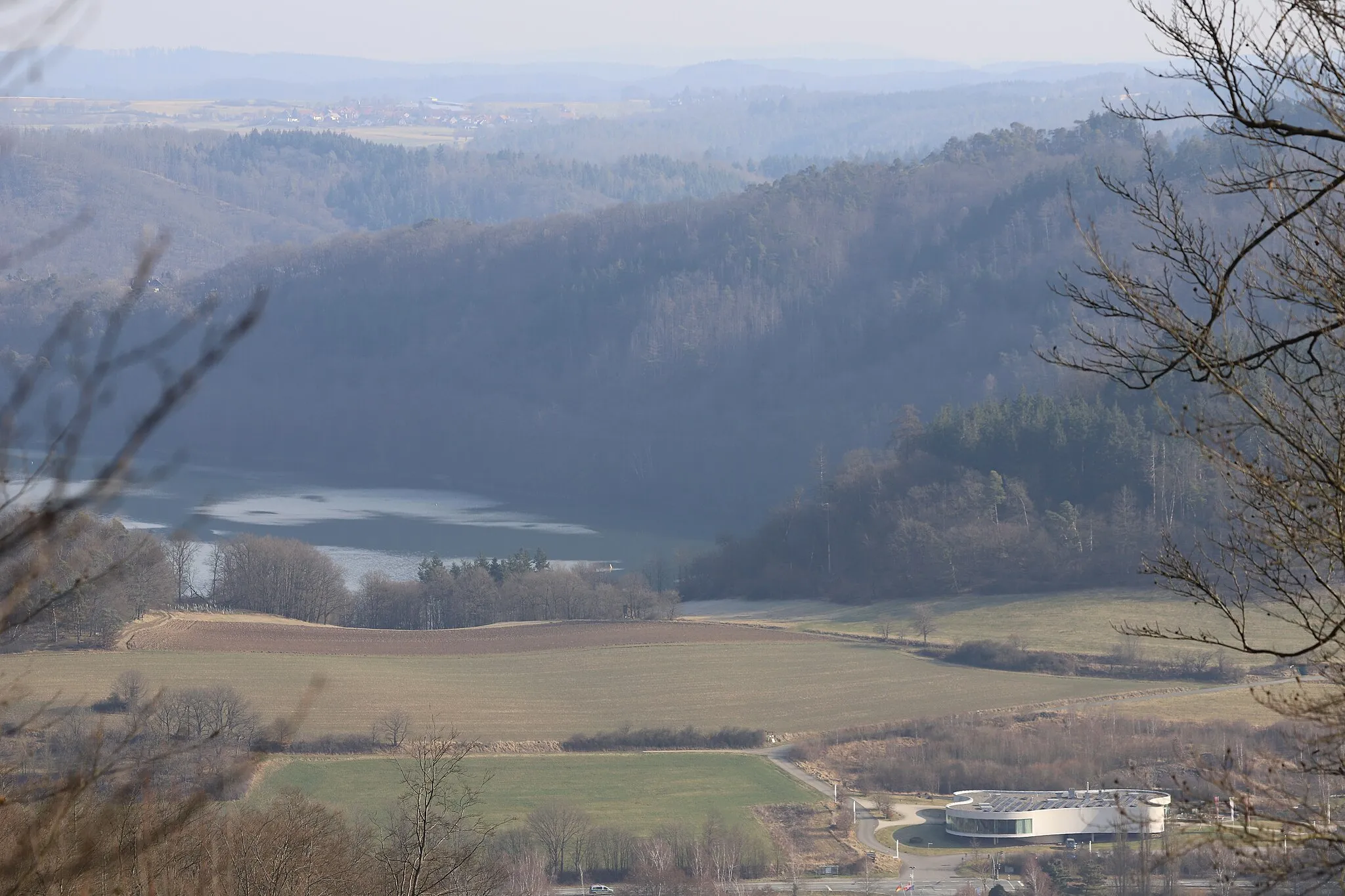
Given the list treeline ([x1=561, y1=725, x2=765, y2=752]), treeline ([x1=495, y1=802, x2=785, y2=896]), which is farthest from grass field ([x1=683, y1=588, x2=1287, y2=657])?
treeline ([x1=495, y1=802, x2=785, y2=896])

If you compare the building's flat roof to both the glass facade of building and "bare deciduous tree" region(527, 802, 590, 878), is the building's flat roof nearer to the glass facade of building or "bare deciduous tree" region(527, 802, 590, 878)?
the glass facade of building

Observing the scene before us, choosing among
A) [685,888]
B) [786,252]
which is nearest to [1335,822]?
[685,888]

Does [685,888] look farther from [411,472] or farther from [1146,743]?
[411,472]

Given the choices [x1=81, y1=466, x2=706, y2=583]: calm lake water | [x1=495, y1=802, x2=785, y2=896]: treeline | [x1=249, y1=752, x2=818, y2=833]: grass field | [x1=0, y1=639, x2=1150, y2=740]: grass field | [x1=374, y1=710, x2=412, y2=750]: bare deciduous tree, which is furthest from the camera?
[x1=81, y1=466, x2=706, y2=583]: calm lake water

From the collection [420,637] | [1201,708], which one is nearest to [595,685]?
[420,637]

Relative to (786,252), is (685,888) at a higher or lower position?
lower

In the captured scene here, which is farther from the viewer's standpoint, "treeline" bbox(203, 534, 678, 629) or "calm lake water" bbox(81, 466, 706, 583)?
"calm lake water" bbox(81, 466, 706, 583)
